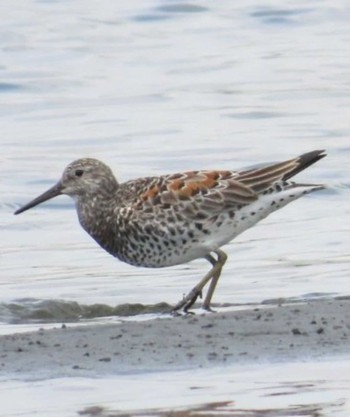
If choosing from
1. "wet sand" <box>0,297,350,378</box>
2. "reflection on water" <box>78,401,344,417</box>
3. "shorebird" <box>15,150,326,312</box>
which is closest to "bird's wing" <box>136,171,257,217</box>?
"shorebird" <box>15,150,326,312</box>

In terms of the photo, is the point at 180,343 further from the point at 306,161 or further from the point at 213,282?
the point at 306,161

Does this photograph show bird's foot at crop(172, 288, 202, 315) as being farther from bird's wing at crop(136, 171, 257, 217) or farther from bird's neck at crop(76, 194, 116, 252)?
bird's neck at crop(76, 194, 116, 252)

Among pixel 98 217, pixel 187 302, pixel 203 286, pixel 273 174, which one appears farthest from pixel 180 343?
pixel 98 217

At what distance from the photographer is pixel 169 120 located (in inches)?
632

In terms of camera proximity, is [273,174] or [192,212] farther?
[273,174]

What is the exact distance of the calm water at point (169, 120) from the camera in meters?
10.9

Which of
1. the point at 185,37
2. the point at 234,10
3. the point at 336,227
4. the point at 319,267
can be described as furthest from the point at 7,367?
the point at 234,10

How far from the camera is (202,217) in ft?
31.4

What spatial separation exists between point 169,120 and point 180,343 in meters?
8.19

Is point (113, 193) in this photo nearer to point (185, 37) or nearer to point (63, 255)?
point (63, 255)

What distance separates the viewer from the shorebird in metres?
9.52

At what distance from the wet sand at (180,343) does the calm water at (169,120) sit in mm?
374

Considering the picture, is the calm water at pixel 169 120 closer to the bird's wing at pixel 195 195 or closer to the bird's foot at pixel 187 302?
the bird's foot at pixel 187 302

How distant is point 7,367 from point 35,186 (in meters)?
6.26
